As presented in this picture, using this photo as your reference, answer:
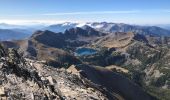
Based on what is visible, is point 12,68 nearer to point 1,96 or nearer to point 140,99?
point 1,96

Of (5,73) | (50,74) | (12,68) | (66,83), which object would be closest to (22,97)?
(5,73)

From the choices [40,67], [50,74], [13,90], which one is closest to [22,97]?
[13,90]

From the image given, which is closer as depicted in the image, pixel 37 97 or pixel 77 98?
pixel 37 97

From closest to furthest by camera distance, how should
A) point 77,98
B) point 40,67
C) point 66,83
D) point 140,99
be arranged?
point 77,98, point 66,83, point 40,67, point 140,99

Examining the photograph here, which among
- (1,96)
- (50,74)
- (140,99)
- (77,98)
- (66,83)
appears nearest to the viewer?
(1,96)

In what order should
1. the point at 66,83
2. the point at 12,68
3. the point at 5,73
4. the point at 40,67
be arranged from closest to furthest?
the point at 5,73
the point at 12,68
the point at 66,83
the point at 40,67

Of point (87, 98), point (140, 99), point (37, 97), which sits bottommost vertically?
point (140, 99)

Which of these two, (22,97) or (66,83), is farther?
(66,83)

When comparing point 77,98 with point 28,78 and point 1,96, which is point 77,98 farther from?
point 1,96

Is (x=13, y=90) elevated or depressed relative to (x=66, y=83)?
elevated
